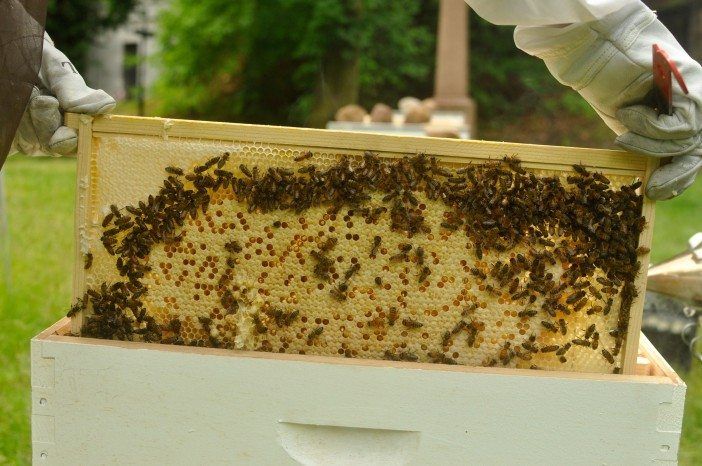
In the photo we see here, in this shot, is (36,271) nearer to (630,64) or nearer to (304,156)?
(304,156)

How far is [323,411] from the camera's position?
1.72m

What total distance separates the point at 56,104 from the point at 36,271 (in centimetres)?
417

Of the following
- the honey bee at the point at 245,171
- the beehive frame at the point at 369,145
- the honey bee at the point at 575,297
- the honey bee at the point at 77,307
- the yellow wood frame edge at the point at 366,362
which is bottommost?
the yellow wood frame edge at the point at 366,362

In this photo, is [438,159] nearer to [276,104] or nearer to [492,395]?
[492,395]

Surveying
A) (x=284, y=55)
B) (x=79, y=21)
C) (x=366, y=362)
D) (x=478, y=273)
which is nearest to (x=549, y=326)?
Result: (x=478, y=273)

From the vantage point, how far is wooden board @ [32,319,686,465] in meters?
1.70

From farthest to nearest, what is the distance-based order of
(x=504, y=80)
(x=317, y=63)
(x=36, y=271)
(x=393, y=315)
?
1. (x=504, y=80)
2. (x=317, y=63)
3. (x=36, y=271)
4. (x=393, y=315)

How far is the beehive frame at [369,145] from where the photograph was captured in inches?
67.5

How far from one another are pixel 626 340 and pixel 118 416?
113 cm

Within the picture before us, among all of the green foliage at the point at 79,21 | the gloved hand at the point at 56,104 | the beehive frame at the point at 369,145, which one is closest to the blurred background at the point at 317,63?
the green foliage at the point at 79,21

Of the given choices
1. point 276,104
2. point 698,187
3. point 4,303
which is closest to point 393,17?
point 276,104

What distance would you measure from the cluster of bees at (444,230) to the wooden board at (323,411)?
0.31 feet

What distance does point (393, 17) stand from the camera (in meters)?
14.7

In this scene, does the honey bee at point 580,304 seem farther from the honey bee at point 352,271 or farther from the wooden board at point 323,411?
the honey bee at point 352,271
